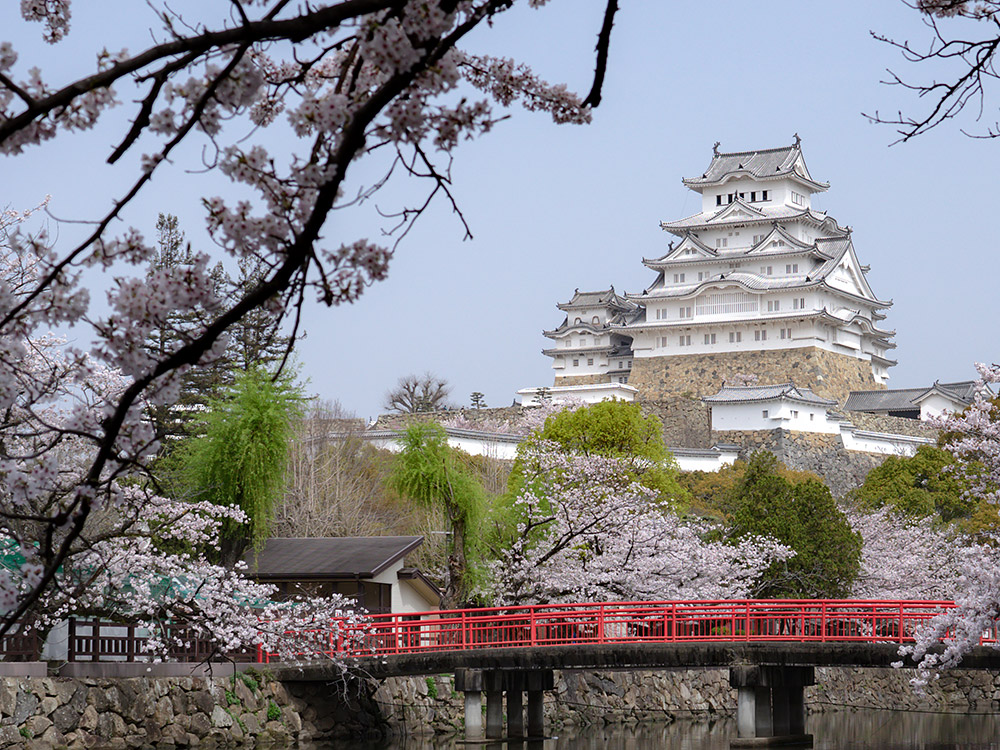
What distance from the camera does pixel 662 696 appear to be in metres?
29.8

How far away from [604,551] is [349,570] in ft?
18.8

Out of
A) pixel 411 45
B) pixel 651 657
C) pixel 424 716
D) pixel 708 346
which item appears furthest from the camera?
pixel 708 346

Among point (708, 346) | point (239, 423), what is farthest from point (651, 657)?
point (708, 346)

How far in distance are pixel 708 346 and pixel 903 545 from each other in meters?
26.2

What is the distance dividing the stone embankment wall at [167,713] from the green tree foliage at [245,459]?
2.83 meters

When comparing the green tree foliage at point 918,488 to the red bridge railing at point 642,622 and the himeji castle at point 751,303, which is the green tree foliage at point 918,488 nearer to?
the himeji castle at point 751,303

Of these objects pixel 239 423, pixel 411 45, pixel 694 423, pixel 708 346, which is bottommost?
pixel 411 45

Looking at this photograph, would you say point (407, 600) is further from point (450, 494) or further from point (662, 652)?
point (662, 652)

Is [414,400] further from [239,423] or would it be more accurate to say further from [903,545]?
[239,423]

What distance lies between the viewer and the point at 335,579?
23188 millimetres

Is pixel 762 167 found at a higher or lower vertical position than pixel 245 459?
higher

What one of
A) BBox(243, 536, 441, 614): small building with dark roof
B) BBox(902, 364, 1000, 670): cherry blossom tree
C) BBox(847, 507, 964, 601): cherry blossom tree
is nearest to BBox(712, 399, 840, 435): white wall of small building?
BBox(847, 507, 964, 601): cherry blossom tree

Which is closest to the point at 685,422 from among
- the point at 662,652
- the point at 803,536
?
the point at 803,536

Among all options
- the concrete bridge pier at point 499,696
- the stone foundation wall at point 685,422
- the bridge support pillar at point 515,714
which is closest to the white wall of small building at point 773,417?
the stone foundation wall at point 685,422
